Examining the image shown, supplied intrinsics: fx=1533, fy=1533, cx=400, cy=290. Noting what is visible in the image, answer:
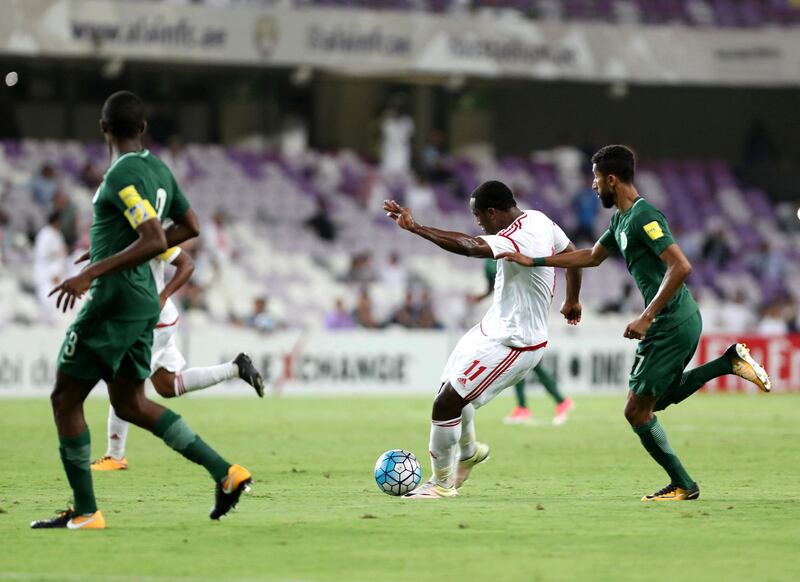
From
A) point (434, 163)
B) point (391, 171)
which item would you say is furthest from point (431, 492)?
point (434, 163)

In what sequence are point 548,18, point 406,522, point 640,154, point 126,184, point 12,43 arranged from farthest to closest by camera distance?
point 640,154 < point 548,18 < point 12,43 < point 406,522 < point 126,184

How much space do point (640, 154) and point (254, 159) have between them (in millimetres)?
11230

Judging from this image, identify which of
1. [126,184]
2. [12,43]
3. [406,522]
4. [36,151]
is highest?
[12,43]

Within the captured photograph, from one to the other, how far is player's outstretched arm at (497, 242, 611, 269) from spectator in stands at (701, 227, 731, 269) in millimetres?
22549

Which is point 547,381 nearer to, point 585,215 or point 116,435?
point 116,435

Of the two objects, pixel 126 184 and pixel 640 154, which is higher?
pixel 640 154

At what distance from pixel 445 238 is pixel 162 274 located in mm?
1803

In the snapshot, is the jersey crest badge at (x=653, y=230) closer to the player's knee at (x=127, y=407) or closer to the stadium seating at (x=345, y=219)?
the player's knee at (x=127, y=407)

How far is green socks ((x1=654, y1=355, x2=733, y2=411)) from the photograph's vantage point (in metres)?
10.6

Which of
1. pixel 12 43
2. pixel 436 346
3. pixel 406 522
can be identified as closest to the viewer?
pixel 406 522

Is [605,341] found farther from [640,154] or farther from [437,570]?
[437,570]

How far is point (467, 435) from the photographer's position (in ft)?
34.9

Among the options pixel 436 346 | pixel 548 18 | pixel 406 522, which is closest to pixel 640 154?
pixel 548 18

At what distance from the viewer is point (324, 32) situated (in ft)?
97.8
